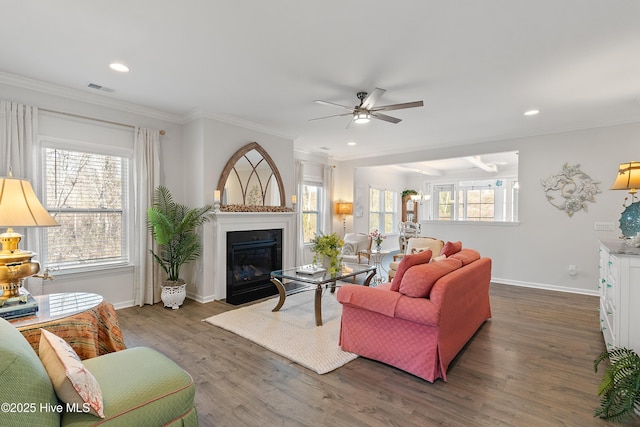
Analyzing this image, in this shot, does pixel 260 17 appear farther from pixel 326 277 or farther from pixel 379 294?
pixel 326 277

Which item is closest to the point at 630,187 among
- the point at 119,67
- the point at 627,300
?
the point at 627,300

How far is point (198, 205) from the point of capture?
4.66 meters

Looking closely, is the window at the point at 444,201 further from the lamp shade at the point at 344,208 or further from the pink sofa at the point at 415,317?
the pink sofa at the point at 415,317

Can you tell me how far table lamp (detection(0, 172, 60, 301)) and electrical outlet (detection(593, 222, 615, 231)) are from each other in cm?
675

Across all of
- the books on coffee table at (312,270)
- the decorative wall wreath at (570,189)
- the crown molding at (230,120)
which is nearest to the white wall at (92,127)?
the crown molding at (230,120)

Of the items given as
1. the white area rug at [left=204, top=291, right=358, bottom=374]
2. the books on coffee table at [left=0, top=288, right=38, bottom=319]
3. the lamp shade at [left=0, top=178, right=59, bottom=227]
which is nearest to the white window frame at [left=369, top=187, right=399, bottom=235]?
the white area rug at [left=204, top=291, right=358, bottom=374]

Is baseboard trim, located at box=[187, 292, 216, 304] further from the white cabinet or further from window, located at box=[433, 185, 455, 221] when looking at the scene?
window, located at box=[433, 185, 455, 221]

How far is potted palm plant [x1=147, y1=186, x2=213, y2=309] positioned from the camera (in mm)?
4137

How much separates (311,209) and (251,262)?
8.41ft

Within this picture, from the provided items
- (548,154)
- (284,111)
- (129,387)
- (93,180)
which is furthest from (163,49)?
(548,154)

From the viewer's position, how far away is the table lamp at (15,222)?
1.93m

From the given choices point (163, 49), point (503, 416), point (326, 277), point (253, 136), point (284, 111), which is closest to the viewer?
point (503, 416)

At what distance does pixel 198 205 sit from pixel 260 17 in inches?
118

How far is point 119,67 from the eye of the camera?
3.16 meters
